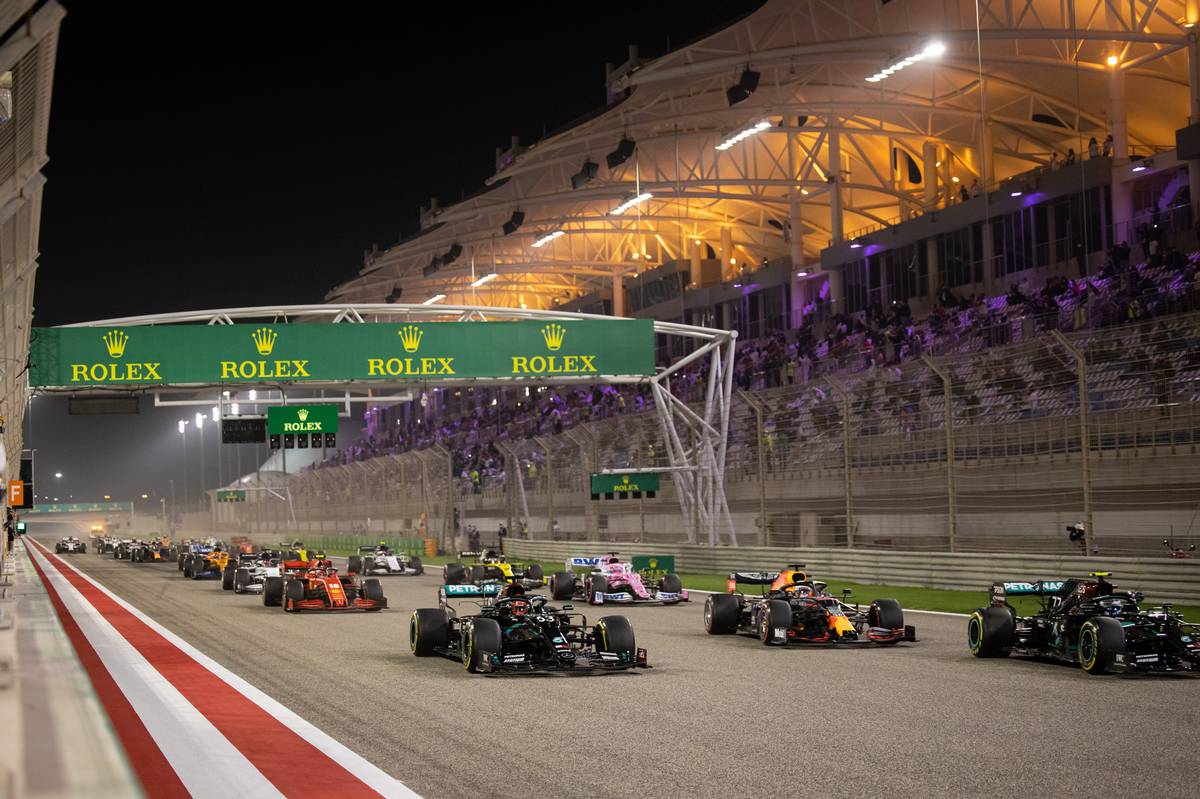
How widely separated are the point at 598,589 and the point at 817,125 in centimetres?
2655

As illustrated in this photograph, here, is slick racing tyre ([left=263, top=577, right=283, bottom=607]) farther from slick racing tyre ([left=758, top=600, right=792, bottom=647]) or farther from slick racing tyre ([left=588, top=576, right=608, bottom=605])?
slick racing tyre ([left=758, top=600, right=792, bottom=647])

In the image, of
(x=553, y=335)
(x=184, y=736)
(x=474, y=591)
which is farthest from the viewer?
(x=553, y=335)

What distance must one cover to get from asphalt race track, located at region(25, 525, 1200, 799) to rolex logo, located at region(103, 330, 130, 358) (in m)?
17.4

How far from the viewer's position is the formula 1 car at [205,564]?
37.9 m

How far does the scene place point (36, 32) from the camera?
8.78 m

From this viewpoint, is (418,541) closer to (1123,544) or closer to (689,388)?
(689,388)

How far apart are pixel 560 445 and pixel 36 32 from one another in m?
29.4

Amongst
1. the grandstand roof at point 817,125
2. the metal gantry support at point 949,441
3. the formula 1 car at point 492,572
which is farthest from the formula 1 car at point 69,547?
the metal gantry support at point 949,441

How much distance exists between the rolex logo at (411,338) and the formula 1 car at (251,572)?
557 cm

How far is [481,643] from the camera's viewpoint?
12812 mm

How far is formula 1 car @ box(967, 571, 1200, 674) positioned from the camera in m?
11.8

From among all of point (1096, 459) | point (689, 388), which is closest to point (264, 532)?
point (689, 388)

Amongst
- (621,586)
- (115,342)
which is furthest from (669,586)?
(115,342)

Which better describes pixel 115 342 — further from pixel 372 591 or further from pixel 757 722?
pixel 757 722
